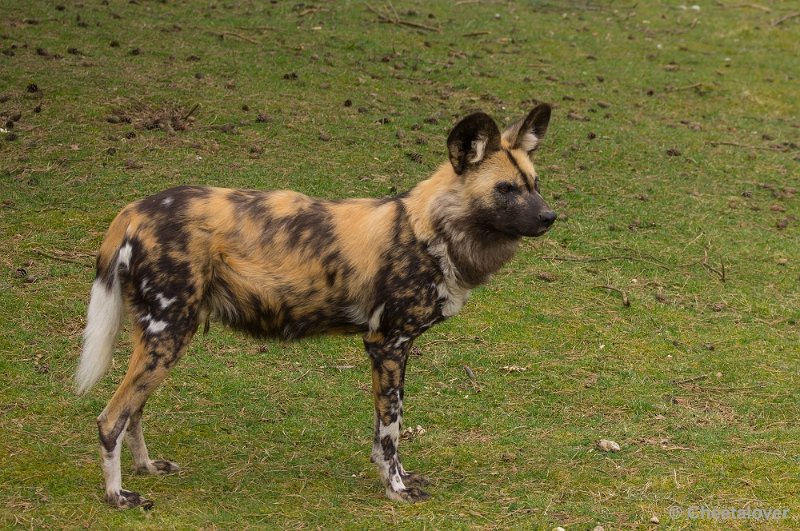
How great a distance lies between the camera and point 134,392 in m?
4.98

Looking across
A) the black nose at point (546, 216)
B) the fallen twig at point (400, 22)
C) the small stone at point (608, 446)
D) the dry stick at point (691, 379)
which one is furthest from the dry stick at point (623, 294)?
the fallen twig at point (400, 22)

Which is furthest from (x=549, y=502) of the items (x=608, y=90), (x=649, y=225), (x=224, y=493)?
(x=608, y=90)

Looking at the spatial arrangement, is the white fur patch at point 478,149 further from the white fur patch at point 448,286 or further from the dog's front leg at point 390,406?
the dog's front leg at point 390,406

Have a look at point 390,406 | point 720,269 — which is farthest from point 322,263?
point 720,269

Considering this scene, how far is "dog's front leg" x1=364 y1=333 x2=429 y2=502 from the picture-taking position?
5328mm

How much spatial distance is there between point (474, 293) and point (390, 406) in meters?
2.63

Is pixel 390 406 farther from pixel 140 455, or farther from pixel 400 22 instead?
pixel 400 22

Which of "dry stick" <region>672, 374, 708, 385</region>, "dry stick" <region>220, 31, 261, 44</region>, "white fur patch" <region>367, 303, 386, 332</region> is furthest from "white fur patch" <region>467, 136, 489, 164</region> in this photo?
"dry stick" <region>220, 31, 261, 44</region>

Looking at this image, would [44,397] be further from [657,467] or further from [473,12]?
[473,12]

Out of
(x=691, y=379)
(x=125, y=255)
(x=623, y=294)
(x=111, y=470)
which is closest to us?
(x=111, y=470)

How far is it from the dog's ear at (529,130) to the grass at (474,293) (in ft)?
5.55

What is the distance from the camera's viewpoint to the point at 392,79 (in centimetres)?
1138

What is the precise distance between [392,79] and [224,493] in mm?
6976

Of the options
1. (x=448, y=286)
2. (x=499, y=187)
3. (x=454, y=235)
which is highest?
(x=499, y=187)
